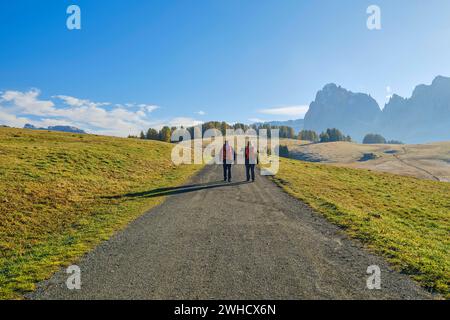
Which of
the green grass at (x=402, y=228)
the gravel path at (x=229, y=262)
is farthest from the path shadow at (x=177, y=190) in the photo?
the gravel path at (x=229, y=262)

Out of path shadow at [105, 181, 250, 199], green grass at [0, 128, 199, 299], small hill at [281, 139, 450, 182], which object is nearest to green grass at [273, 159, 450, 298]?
path shadow at [105, 181, 250, 199]

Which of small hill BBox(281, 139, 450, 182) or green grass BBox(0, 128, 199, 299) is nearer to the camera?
green grass BBox(0, 128, 199, 299)

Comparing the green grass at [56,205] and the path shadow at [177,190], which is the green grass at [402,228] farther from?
the green grass at [56,205]

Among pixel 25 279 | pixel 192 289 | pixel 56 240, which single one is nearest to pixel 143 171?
pixel 56 240

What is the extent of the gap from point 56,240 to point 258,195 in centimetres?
1188

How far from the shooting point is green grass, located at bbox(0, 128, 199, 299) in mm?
8602

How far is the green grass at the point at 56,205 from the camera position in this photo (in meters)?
8.60

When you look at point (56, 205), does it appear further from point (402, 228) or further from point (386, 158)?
point (386, 158)

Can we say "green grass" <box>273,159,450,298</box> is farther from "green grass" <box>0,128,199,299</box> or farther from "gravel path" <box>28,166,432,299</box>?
"green grass" <box>0,128,199,299</box>

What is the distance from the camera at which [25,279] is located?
7.27 meters

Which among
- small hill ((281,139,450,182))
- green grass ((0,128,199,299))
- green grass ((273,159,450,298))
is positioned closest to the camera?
green grass ((273,159,450,298))

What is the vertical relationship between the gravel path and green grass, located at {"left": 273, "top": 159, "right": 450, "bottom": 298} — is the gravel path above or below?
above
